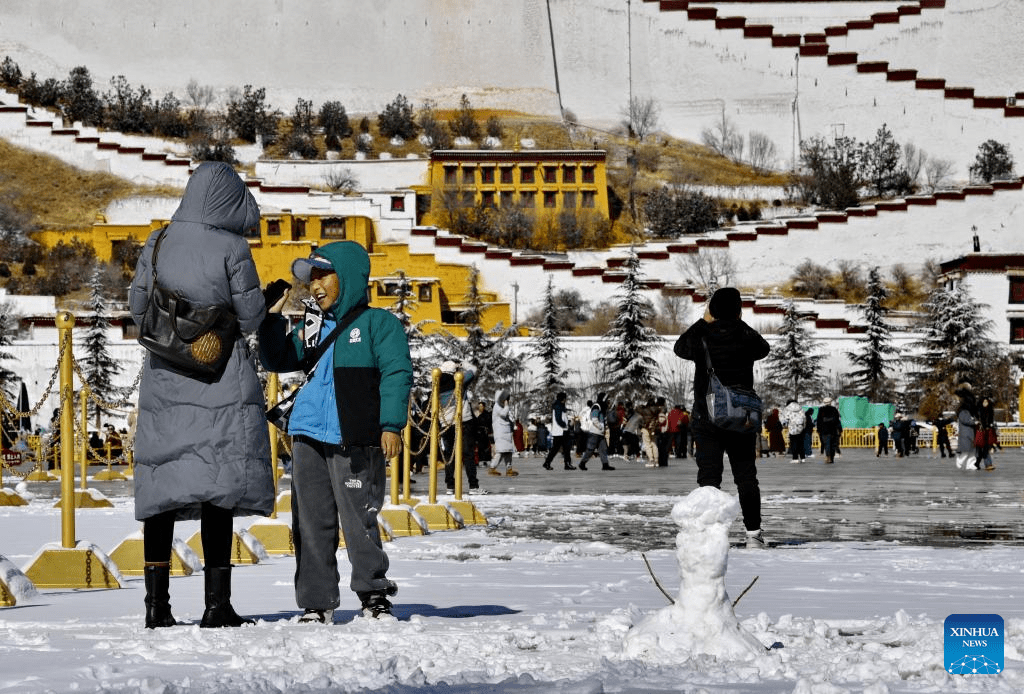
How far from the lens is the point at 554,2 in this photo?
99.0 meters

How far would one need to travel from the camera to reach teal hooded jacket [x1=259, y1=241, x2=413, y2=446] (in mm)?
6250

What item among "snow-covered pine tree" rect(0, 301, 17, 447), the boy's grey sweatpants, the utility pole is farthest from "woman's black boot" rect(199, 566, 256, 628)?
the utility pole

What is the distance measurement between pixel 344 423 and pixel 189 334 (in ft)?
2.10

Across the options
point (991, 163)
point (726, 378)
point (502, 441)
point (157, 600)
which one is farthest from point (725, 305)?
point (991, 163)

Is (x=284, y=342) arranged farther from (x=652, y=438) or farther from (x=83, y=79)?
(x=83, y=79)

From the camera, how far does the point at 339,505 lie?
633cm

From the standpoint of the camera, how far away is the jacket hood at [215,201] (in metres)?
6.12

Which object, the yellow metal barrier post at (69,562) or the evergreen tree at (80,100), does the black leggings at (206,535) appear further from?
the evergreen tree at (80,100)

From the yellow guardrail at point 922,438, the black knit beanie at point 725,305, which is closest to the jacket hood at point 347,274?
the black knit beanie at point 725,305

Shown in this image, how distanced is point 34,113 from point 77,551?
87.6m

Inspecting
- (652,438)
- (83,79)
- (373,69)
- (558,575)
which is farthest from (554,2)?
(558,575)

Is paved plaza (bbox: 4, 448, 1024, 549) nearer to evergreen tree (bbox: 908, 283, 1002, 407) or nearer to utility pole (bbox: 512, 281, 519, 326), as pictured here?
evergreen tree (bbox: 908, 283, 1002, 407)

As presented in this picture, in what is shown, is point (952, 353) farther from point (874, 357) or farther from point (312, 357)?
point (312, 357)

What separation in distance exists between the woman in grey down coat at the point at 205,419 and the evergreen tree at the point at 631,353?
4394 cm
